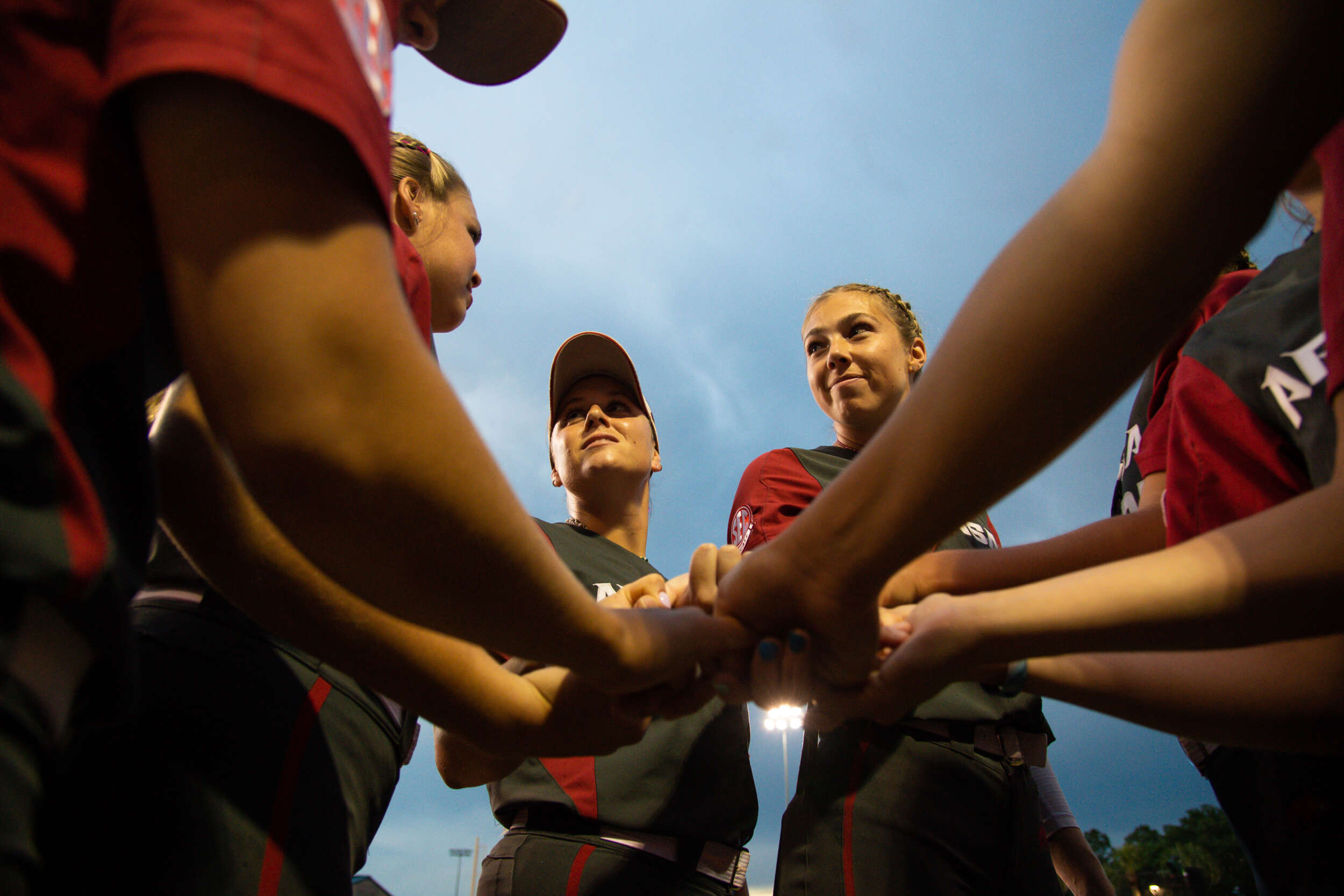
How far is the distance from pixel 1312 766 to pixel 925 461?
0.89m

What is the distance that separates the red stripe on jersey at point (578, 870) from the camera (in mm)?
1786

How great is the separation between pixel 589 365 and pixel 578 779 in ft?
4.87

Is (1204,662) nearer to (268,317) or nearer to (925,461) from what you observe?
(925,461)

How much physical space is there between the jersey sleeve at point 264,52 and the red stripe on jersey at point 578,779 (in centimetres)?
164

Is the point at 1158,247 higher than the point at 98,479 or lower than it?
higher

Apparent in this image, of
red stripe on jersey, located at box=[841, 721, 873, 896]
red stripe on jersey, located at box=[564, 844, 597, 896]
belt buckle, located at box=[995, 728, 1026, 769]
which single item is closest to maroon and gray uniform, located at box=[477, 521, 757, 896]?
red stripe on jersey, located at box=[564, 844, 597, 896]

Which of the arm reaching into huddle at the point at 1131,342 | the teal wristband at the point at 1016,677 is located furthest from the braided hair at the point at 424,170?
the teal wristband at the point at 1016,677

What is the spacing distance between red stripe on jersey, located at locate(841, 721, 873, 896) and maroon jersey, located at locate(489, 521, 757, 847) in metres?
0.30

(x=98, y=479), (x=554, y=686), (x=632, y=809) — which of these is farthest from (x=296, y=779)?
(x=632, y=809)

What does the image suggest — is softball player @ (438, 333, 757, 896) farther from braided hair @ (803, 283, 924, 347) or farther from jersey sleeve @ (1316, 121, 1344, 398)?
braided hair @ (803, 283, 924, 347)

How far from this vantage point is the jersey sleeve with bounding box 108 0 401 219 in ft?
1.81

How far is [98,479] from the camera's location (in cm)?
64

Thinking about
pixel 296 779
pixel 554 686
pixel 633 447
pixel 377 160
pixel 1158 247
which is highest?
pixel 633 447

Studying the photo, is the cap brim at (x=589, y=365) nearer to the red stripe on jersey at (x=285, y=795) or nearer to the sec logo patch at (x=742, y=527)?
the sec logo patch at (x=742, y=527)
